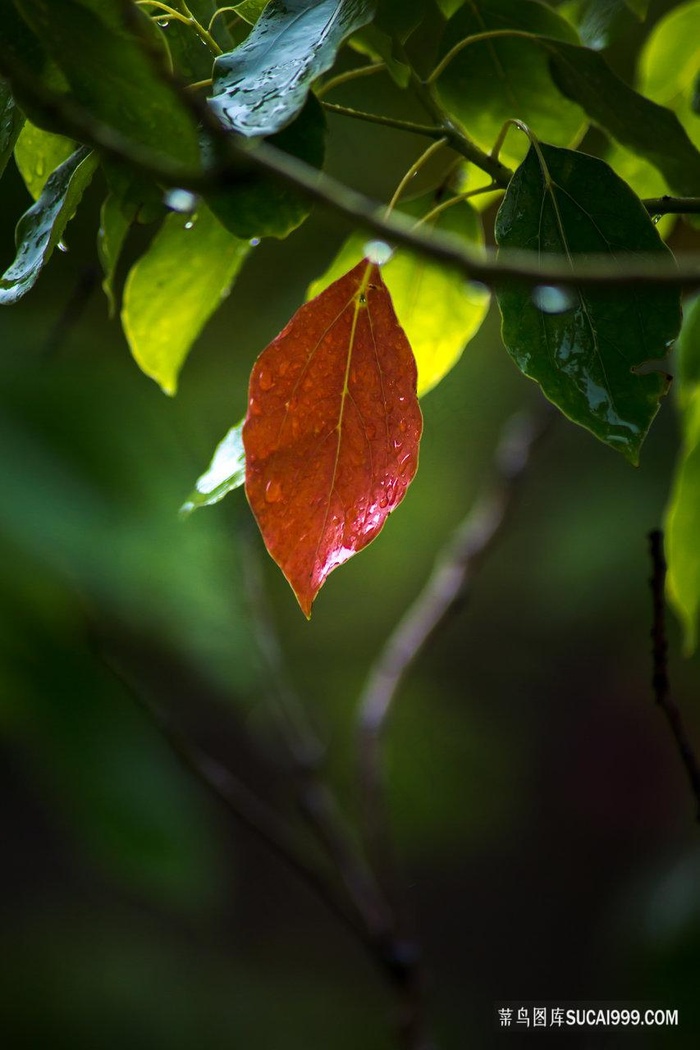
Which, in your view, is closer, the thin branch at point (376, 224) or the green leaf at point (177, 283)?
the thin branch at point (376, 224)

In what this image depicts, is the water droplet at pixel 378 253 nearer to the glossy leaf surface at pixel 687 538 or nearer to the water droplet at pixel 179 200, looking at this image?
the water droplet at pixel 179 200

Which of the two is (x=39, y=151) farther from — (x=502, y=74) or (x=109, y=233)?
(x=502, y=74)

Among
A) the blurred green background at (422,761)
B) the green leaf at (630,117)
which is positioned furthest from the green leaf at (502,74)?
the blurred green background at (422,761)

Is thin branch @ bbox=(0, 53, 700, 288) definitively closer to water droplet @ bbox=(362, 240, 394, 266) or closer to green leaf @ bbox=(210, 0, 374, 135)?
green leaf @ bbox=(210, 0, 374, 135)

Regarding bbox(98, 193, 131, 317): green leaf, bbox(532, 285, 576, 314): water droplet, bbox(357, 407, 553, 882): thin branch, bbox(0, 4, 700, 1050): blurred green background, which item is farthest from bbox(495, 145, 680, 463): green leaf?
bbox(0, 4, 700, 1050): blurred green background

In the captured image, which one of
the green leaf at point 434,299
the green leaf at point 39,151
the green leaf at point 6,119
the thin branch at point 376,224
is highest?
the green leaf at point 39,151

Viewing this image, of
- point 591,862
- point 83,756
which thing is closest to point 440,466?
point 591,862

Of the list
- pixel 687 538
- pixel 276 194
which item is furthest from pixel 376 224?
pixel 687 538
